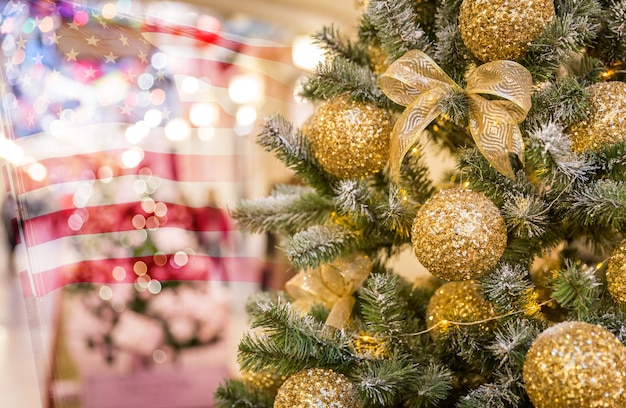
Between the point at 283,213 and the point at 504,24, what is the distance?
33cm

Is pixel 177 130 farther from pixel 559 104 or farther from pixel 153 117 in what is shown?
pixel 559 104

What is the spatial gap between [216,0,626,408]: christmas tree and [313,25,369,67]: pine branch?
0.07 metres

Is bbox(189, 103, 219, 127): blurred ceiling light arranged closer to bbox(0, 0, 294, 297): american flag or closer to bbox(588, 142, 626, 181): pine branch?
bbox(0, 0, 294, 297): american flag

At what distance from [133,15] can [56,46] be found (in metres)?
0.12

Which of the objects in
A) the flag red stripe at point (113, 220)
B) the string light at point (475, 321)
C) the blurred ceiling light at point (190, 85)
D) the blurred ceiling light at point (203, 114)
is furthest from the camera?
the blurred ceiling light at point (203, 114)

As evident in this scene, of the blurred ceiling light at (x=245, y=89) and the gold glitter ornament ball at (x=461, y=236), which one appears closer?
the gold glitter ornament ball at (x=461, y=236)


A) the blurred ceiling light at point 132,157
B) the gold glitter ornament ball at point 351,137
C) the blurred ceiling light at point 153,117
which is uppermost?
the gold glitter ornament ball at point 351,137

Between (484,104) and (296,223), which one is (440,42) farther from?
(296,223)

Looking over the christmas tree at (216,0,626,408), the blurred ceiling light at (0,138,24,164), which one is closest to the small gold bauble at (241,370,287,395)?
the christmas tree at (216,0,626,408)

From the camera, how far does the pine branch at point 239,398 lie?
0.67 metres

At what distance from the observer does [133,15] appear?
0.81 meters

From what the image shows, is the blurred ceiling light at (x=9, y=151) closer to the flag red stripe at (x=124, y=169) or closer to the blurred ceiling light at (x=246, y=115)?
the flag red stripe at (x=124, y=169)

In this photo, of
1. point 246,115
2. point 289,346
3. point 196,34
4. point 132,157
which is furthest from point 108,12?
point 246,115

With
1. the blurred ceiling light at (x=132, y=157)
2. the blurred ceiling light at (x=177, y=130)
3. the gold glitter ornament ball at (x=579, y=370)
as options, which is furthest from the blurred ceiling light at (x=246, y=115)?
the gold glitter ornament ball at (x=579, y=370)
